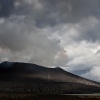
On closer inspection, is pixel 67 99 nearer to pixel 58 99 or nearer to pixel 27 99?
pixel 58 99

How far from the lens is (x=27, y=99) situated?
10006 cm

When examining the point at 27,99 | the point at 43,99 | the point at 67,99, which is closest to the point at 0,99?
the point at 27,99

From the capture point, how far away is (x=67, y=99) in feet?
338

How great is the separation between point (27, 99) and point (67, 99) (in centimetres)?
1621

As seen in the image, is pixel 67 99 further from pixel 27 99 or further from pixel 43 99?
pixel 27 99

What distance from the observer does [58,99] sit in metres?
101

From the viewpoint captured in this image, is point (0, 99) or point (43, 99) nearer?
point (0, 99)

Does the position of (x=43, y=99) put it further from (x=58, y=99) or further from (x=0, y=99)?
(x=0, y=99)

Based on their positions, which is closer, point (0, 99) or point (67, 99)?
point (0, 99)

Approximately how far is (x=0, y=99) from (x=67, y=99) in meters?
26.7

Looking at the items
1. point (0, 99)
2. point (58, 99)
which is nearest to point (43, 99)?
point (58, 99)

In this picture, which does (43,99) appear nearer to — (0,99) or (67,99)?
(67,99)

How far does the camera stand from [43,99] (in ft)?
340

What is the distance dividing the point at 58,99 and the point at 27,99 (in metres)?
12.3
